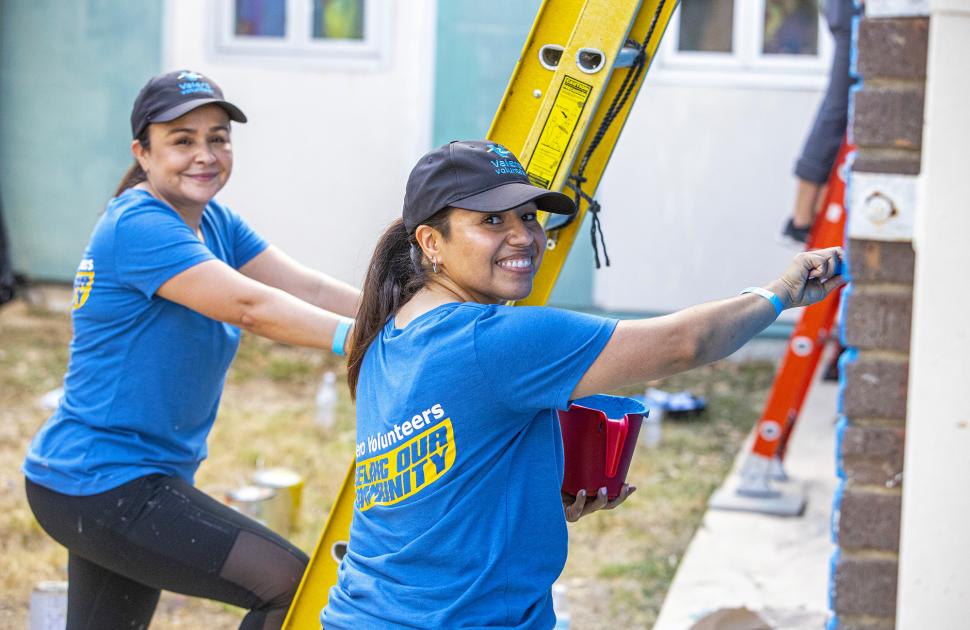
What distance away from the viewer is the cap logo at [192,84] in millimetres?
3451

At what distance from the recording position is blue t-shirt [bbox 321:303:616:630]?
7.50 ft

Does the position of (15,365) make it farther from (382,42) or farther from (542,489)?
(542,489)

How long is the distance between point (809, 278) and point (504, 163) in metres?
0.64

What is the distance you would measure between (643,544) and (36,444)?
342cm

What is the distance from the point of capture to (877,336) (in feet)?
9.45

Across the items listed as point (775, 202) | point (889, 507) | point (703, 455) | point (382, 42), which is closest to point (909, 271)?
point (889, 507)

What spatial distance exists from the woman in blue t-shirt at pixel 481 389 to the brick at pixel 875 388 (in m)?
0.43

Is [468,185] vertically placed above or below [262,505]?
above

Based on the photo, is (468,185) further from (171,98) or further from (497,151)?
(171,98)

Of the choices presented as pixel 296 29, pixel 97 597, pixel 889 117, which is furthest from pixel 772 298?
pixel 296 29

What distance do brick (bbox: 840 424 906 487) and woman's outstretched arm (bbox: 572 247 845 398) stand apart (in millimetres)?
659

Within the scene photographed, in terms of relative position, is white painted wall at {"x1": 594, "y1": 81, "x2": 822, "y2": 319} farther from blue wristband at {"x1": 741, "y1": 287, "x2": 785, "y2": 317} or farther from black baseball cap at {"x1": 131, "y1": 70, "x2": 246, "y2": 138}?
blue wristband at {"x1": 741, "y1": 287, "x2": 785, "y2": 317}

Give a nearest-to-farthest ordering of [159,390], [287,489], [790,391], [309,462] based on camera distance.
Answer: [159,390]
[287,489]
[790,391]
[309,462]

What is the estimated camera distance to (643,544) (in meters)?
6.12
